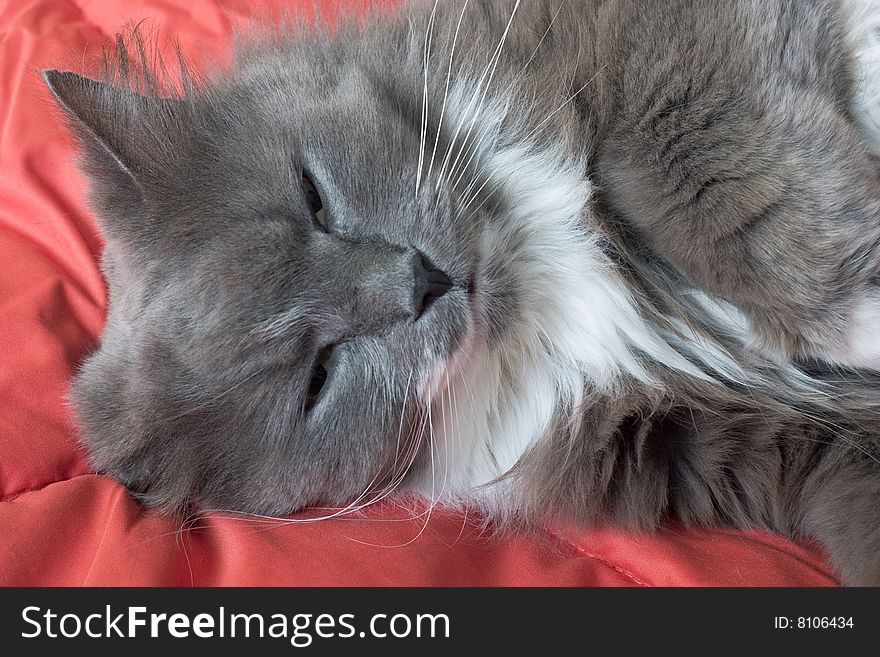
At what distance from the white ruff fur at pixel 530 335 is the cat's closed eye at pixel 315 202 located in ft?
0.99

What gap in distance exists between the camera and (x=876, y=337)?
1223mm

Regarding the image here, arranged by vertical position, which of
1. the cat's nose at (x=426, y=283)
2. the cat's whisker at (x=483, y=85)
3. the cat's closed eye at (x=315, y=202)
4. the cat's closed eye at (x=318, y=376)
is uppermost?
the cat's whisker at (x=483, y=85)

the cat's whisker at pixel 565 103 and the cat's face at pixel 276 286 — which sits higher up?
the cat's whisker at pixel 565 103

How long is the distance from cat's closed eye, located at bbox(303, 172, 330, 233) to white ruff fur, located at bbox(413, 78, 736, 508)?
302mm

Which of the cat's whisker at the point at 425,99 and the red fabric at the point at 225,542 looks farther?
the cat's whisker at the point at 425,99

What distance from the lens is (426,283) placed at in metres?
1.27

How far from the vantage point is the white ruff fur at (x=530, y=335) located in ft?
4.52

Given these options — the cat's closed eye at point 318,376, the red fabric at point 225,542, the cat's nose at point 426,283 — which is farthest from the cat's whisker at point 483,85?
the red fabric at point 225,542

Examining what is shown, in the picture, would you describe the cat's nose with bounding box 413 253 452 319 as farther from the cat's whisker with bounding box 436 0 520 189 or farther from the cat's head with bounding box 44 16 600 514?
the cat's whisker with bounding box 436 0 520 189

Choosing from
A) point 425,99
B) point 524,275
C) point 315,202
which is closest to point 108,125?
point 315,202

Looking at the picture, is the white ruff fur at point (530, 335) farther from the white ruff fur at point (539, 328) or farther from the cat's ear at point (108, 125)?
the cat's ear at point (108, 125)
